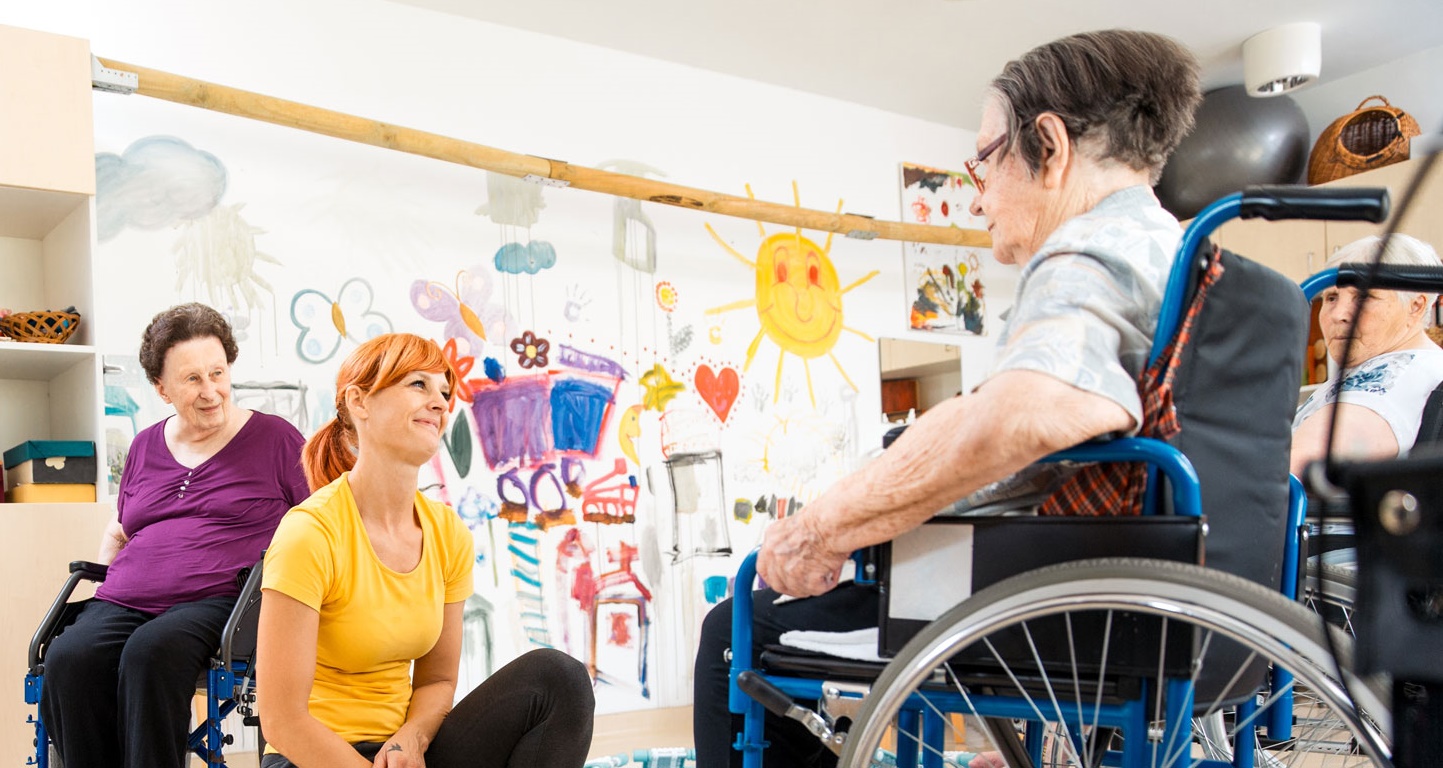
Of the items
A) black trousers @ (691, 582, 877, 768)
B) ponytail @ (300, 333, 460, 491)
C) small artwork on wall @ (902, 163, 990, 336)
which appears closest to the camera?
black trousers @ (691, 582, 877, 768)

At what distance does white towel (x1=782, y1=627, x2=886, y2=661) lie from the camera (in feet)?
4.43

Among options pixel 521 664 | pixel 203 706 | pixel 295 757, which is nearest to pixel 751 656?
pixel 521 664

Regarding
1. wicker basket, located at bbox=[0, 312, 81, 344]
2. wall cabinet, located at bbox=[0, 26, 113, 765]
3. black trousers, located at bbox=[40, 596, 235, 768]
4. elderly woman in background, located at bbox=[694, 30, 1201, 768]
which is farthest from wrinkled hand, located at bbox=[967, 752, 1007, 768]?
wicker basket, located at bbox=[0, 312, 81, 344]

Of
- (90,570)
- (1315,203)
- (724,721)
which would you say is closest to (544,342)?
(90,570)

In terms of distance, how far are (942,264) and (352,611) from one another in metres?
3.73

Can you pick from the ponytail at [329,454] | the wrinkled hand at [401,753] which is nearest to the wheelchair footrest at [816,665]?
the wrinkled hand at [401,753]

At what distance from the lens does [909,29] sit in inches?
164

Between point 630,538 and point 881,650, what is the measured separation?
2.80 meters

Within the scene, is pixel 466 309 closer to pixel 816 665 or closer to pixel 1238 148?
pixel 816 665

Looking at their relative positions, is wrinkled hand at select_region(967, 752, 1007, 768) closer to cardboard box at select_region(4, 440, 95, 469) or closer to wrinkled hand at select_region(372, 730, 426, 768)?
wrinkled hand at select_region(372, 730, 426, 768)

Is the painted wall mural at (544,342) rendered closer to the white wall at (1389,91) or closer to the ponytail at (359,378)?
the ponytail at (359,378)

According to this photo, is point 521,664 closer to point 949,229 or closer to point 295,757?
point 295,757

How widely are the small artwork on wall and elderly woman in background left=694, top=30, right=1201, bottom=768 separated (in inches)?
129

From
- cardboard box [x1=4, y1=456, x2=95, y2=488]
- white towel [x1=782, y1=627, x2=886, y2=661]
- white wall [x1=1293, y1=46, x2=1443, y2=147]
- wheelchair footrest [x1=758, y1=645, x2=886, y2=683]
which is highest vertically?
white wall [x1=1293, y1=46, x2=1443, y2=147]
